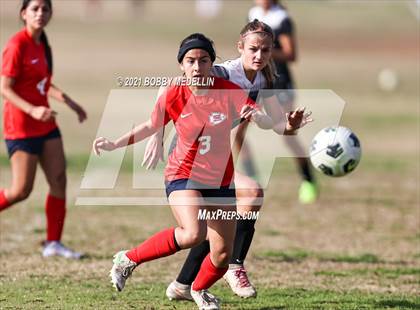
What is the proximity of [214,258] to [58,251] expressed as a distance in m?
2.90

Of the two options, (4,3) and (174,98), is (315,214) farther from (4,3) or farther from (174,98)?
(4,3)

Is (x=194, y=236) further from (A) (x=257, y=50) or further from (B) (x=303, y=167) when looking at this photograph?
(B) (x=303, y=167)

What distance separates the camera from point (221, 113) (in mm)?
6352

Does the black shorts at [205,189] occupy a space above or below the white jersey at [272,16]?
above

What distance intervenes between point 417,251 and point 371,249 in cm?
49

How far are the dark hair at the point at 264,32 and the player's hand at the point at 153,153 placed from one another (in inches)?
40.5

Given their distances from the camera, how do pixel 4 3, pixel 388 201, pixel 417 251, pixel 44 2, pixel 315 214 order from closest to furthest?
pixel 44 2 → pixel 417 251 → pixel 315 214 → pixel 388 201 → pixel 4 3

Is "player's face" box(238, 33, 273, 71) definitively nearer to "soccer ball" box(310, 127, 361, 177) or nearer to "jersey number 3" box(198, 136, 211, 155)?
"jersey number 3" box(198, 136, 211, 155)

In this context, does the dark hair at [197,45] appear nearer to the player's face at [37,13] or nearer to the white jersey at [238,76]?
the white jersey at [238,76]

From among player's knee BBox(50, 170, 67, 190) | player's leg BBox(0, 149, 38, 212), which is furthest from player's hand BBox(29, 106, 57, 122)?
player's knee BBox(50, 170, 67, 190)

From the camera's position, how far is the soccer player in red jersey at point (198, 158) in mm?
6223

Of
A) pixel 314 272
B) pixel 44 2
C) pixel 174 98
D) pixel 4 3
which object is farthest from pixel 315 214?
pixel 4 3

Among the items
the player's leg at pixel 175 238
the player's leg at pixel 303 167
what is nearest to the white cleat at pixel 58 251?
the player's leg at pixel 175 238

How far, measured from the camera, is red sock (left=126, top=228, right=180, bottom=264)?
629 cm
